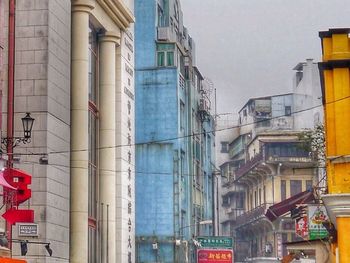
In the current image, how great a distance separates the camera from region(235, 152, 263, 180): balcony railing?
82312mm

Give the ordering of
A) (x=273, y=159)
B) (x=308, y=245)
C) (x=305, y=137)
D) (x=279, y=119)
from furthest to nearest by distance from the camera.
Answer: (x=279, y=119)
(x=273, y=159)
(x=305, y=137)
(x=308, y=245)

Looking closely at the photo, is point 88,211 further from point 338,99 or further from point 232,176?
point 232,176

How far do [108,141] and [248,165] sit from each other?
43.1 meters

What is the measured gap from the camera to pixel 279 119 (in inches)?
3538

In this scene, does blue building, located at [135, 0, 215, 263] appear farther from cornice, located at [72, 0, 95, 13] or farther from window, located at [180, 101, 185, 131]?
cornice, located at [72, 0, 95, 13]

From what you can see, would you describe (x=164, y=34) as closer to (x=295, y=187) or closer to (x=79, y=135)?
(x=295, y=187)

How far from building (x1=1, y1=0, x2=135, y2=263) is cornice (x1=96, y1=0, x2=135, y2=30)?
0.07 metres

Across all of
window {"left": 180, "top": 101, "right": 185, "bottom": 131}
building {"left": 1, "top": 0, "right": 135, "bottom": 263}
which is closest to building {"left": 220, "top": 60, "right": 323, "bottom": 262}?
window {"left": 180, "top": 101, "right": 185, "bottom": 131}

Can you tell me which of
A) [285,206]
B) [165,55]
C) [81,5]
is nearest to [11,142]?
[81,5]

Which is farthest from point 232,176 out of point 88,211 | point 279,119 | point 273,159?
point 88,211

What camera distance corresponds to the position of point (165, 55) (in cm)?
6688

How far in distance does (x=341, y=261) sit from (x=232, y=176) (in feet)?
246

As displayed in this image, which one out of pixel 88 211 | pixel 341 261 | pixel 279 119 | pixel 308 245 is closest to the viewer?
pixel 341 261

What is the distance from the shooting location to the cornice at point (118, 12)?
4472 centimetres
